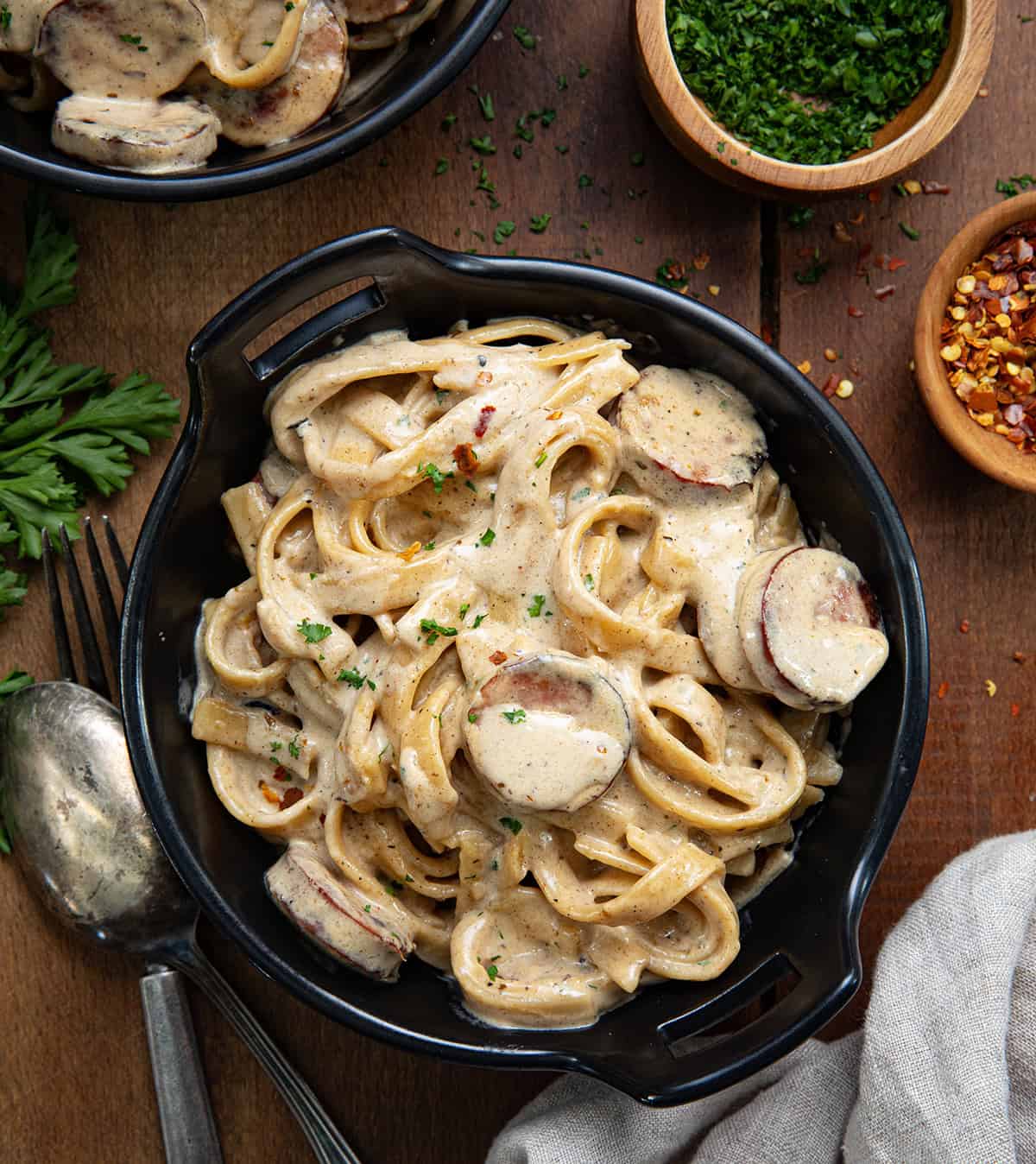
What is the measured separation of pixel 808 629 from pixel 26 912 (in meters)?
2.10

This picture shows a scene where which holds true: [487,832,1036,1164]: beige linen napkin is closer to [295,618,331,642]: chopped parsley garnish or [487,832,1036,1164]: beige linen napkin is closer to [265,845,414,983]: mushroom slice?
[265,845,414,983]: mushroom slice

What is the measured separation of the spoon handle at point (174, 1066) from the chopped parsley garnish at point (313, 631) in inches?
43.2

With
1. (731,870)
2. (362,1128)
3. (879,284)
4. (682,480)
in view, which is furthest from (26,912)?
(879,284)

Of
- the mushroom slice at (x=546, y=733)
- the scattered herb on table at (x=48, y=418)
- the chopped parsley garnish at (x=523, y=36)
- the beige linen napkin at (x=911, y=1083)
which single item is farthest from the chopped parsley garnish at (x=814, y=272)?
the scattered herb on table at (x=48, y=418)

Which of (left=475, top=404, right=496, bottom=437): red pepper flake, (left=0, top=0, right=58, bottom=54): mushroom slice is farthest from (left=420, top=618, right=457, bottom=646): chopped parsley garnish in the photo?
(left=0, top=0, right=58, bottom=54): mushroom slice

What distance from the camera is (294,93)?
2.89m

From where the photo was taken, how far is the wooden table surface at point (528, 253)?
3.25 m

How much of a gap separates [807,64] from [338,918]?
7.61 feet

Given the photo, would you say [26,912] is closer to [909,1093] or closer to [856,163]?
[909,1093]

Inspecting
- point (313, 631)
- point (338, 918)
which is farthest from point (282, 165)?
point (338, 918)

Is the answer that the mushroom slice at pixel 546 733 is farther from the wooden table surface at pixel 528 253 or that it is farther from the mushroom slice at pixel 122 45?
the mushroom slice at pixel 122 45

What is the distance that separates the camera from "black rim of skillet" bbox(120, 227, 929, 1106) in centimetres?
251

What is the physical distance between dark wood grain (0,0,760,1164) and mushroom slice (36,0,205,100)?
0.43 metres

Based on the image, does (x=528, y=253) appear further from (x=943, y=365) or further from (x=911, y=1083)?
(x=911, y=1083)
